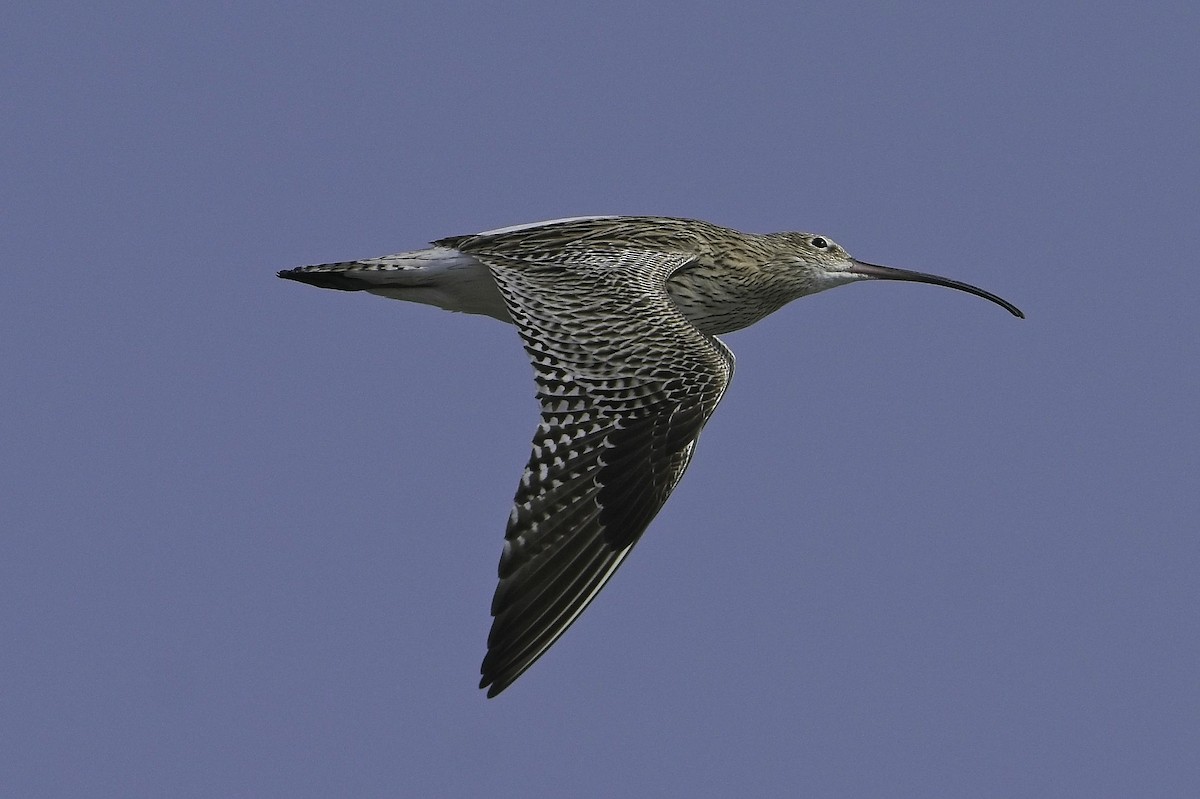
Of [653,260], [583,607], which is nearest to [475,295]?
[653,260]

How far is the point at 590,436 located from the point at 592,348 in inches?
27.5

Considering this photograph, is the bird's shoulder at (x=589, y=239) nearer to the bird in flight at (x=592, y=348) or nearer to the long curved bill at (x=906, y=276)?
the bird in flight at (x=592, y=348)

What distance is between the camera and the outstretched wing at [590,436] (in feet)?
31.6

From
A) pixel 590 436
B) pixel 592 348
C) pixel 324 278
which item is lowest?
pixel 590 436

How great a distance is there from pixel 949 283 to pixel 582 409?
184 inches

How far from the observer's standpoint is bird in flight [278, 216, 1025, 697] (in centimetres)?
973

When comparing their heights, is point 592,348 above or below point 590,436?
above

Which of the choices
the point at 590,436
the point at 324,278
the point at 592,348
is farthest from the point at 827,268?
the point at 324,278

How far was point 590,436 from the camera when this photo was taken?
10164 mm

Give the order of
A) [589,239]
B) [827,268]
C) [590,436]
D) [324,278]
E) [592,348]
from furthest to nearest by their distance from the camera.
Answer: [827,268]
[324,278]
[589,239]
[592,348]
[590,436]

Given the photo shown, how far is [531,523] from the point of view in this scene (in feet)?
32.2

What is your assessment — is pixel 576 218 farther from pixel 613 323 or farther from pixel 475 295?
pixel 613 323

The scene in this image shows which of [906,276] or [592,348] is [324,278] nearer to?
[592,348]

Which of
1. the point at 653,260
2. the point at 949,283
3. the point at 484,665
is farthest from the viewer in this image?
the point at 949,283
